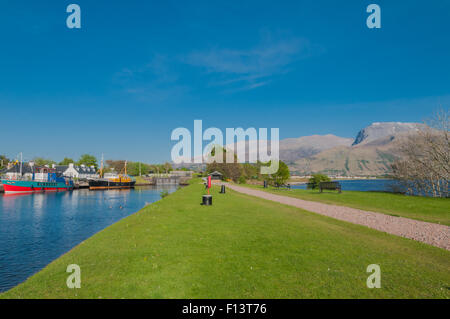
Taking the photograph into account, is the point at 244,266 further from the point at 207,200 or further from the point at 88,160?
the point at 88,160

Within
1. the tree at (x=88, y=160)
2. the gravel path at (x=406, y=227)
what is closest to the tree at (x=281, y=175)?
the gravel path at (x=406, y=227)

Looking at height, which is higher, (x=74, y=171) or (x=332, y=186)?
(x=74, y=171)

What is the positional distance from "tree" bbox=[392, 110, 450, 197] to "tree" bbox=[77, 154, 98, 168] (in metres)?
158

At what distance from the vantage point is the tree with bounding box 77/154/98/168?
15325 cm

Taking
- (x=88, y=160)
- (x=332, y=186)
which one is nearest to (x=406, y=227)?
(x=332, y=186)

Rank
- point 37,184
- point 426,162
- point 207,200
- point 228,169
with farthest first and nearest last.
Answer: point 228,169, point 37,184, point 426,162, point 207,200

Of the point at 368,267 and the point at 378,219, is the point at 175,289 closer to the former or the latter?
the point at 368,267

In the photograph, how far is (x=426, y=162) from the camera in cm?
3142

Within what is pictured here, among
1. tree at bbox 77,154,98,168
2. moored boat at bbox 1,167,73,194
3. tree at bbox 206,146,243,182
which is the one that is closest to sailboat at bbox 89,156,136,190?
moored boat at bbox 1,167,73,194

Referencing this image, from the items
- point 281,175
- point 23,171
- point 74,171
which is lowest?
point 281,175

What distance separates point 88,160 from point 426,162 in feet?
541

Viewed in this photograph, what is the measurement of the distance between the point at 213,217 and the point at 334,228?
6533 mm

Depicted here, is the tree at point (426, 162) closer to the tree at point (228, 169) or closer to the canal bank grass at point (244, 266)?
the canal bank grass at point (244, 266)
